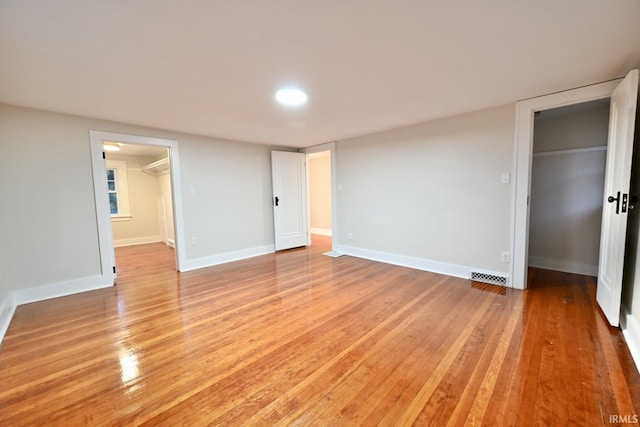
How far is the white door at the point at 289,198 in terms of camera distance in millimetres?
5090

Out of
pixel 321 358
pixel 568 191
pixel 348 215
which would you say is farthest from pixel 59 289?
pixel 568 191

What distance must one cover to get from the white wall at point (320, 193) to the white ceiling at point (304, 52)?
13.6 feet

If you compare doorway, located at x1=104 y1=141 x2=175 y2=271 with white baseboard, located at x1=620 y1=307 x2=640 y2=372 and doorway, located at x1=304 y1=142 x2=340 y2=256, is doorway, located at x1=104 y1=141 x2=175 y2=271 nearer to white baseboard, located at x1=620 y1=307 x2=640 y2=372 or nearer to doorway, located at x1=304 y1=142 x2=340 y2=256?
doorway, located at x1=304 y1=142 x2=340 y2=256

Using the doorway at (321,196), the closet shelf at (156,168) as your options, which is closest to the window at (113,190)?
the closet shelf at (156,168)

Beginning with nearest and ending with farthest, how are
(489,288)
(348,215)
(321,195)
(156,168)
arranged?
(489,288)
(348,215)
(156,168)
(321,195)

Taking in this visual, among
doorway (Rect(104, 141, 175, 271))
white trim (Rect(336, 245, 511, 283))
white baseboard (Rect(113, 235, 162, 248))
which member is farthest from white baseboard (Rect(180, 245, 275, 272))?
white baseboard (Rect(113, 235, 162, 248))

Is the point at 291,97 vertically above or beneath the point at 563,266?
above

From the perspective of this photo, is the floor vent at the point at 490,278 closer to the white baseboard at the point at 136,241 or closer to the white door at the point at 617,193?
the white door at the point at 617,193

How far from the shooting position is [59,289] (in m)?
3.02

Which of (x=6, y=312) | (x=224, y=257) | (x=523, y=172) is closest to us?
(x=6, y=312)

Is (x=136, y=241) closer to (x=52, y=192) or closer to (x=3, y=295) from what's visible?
(x=52, y=192)

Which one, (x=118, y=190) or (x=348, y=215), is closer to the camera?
(x=348, y=215)

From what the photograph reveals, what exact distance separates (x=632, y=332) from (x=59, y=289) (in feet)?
17.4

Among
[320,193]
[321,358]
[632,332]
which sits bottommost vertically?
[321,358]
